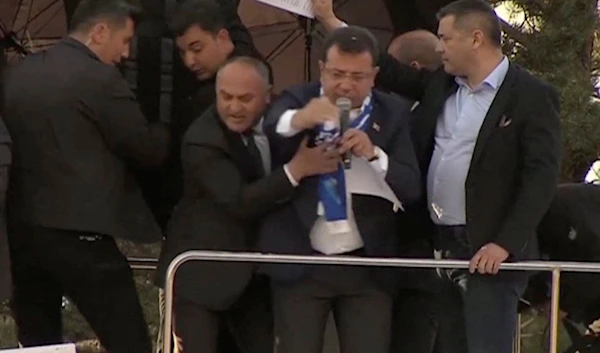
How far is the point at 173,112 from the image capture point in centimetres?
462

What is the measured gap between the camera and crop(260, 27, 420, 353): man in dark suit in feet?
13.1

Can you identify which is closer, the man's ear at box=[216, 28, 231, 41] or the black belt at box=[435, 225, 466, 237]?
the black belt at box=[435, 225, 466, 237]

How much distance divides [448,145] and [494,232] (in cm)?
35

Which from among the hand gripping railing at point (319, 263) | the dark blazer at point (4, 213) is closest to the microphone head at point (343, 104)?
the hand gripping railing at point (319, 263)

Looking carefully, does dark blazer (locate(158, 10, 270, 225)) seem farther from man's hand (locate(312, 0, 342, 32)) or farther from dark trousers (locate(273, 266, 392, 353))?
dark trousers (locate(273, 266, 392, 353))

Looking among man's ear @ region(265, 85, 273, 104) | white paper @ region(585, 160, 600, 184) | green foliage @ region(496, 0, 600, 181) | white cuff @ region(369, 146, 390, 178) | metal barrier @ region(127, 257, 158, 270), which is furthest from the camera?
white paper @ region(585, 160, 600, 184)

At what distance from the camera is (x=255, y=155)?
162 inches

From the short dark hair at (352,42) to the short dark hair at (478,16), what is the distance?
33 cm

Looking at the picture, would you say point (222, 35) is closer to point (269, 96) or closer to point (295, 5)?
point (295, 5)

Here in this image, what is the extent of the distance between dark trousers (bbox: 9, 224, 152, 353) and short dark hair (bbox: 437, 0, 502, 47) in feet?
4.49

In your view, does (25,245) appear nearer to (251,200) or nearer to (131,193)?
(131,193)

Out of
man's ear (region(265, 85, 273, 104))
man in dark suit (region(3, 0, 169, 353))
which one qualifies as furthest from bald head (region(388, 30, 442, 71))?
man in dark suit (region(3, 0, 169, 353))

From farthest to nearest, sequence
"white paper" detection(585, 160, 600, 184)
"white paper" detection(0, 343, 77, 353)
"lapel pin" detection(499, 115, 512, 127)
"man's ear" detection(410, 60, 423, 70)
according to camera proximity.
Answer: "white paper" detection(585, 160, 600, 184), "man's ear" detection(410, 60, 423, 70), "lapel pin" detection(499, 115, 512, 127), "white paper" detection(0, 343, 77, 353)

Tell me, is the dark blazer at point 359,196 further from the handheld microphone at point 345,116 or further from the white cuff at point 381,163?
the handheld microphone at point 345,116
